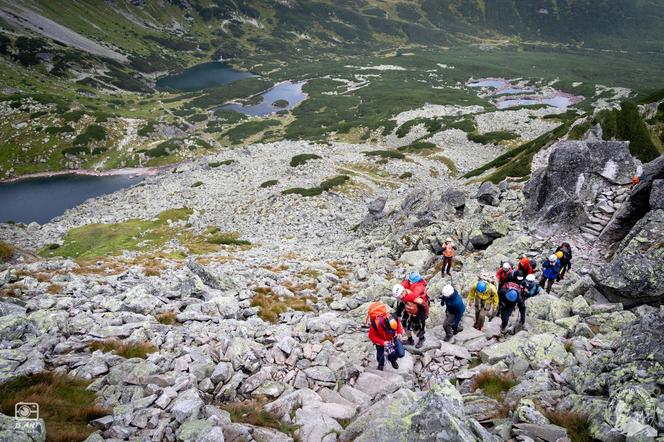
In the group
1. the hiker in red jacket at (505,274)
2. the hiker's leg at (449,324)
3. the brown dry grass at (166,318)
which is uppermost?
the hiker in red jacket at (505,274)

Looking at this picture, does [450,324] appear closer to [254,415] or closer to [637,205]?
[254,415]

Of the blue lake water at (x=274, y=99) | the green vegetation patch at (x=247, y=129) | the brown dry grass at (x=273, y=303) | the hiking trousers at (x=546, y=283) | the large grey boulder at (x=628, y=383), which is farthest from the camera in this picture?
the blue lake water at (x=274, y=99)

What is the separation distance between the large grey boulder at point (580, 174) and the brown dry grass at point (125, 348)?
75.9ft

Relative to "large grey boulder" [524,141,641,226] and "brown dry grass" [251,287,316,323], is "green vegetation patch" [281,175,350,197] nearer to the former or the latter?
"large grey boulder" [524,141,641,226]

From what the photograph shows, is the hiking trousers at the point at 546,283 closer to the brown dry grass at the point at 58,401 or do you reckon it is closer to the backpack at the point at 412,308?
the backpack at the point at 412,308

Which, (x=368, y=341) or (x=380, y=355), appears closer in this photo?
(x=380, y=355)

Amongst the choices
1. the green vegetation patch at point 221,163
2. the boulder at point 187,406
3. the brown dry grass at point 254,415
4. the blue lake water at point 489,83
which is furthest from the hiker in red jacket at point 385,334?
the blue lake water at point 489,83

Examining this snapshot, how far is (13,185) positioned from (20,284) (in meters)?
101

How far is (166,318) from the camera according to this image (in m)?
14.0

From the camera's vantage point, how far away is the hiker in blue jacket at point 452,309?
40.8 ft

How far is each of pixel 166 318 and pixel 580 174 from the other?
27.1 metres

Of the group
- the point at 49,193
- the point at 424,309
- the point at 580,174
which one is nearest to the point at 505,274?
the point at 424,309

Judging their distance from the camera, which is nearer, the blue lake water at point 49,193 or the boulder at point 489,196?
the boulder at point 489,196

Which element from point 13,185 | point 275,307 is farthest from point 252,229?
point 13,185
